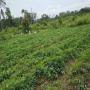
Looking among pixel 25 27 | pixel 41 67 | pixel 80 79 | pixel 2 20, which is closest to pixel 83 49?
pixel 41 67

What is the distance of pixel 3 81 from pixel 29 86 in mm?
1997

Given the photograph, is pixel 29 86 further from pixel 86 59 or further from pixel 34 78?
pixel 86 59

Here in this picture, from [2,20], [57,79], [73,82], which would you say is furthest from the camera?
[2,20]

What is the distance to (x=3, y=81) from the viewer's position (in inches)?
434

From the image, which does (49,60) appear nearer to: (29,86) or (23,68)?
(23,68)

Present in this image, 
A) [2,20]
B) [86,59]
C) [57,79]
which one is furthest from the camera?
[2,20]

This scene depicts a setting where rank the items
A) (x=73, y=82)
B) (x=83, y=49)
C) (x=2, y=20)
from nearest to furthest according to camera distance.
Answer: (x=73, y=82), (x=83, y=49), (x=2, y=20)

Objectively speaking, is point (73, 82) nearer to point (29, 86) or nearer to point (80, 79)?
point (80, 79)

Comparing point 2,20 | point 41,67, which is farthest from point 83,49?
point 2,20

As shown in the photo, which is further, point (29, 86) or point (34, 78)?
point (34, 78)

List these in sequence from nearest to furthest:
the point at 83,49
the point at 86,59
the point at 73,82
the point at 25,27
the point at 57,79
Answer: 1. the point at 73,82
2. the point at 57,79
3. the point at 86,59
4. the point at 83,49
5. the point at 25,27

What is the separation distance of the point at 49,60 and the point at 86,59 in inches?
79.2

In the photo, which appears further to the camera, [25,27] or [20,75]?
[25,27]

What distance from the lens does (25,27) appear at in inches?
1704
